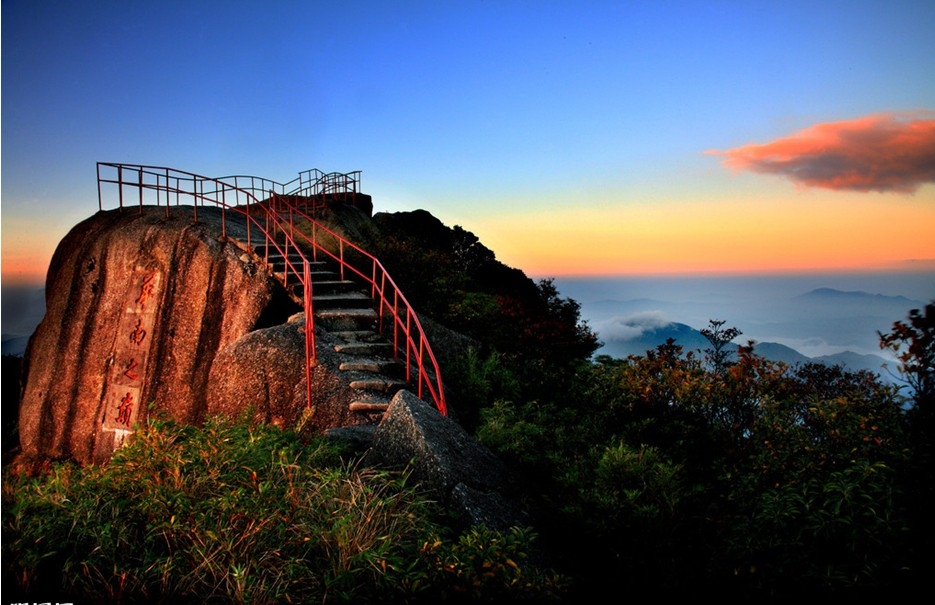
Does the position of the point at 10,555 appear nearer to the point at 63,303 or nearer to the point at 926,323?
the point at 926,323

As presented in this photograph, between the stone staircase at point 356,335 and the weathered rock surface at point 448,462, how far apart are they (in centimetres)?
181

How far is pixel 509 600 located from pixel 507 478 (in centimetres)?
218

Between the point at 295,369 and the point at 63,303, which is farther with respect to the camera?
the point at 63,303

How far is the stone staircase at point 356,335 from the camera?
774 centimetres

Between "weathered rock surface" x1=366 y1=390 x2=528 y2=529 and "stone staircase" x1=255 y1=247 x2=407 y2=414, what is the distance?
1.81m

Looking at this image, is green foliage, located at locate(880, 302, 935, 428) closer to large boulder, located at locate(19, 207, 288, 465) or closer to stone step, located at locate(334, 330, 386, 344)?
stone step, located at locate(334, 330, 386, 344)

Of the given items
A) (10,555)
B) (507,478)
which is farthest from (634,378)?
(10,555)

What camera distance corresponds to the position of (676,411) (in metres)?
7.74

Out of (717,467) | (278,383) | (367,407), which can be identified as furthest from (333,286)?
(717,467)

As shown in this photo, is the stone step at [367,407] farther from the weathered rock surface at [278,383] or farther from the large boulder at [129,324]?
the large boulder at [129,324]

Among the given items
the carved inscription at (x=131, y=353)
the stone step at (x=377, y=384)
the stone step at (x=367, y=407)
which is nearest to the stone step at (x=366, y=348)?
the stone step at (x=377, y=384)

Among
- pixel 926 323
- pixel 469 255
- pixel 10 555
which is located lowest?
pixel 10 555

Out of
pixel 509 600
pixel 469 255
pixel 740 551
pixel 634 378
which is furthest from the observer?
pixel 469 255

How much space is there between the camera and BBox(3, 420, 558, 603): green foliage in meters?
3.47
